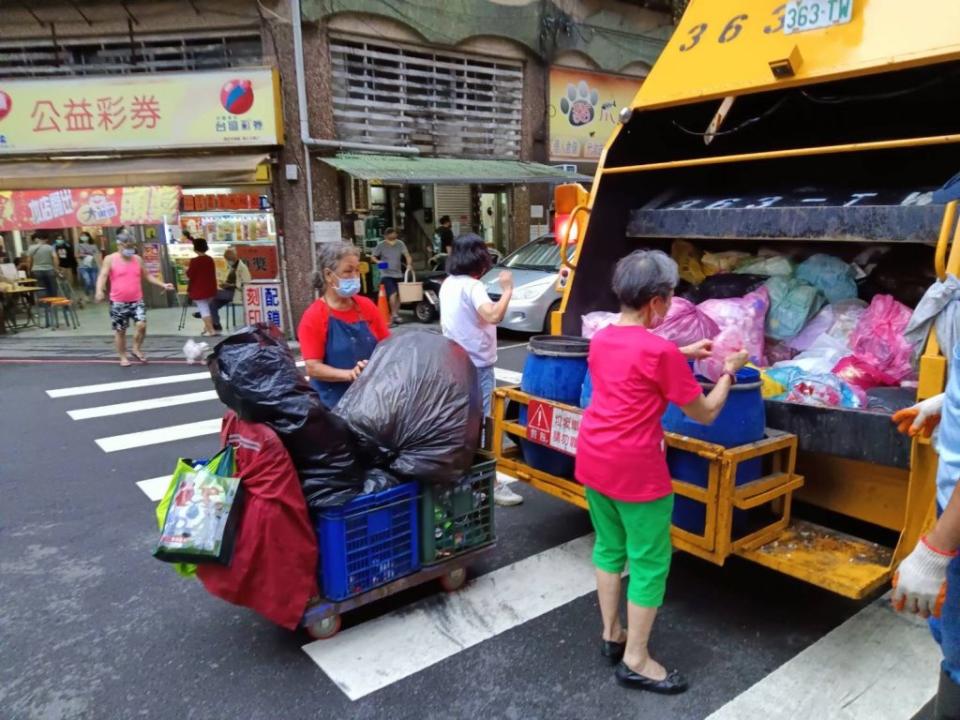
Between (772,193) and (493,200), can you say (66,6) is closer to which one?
(493,200)

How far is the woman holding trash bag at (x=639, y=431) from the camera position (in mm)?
2492

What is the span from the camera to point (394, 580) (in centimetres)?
312

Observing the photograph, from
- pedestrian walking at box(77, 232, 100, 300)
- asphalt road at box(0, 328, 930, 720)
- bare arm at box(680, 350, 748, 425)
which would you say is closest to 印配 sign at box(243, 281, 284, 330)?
pedestrian walking at box(77, 232, 100, 300)

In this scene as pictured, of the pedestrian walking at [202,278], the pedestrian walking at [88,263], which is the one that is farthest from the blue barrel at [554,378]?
the pedestrian walking at [88,263]

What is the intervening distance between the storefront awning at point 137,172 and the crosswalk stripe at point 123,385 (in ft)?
12.5

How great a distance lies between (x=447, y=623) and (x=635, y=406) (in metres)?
1.36

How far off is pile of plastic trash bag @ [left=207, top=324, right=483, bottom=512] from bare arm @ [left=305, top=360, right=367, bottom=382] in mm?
364

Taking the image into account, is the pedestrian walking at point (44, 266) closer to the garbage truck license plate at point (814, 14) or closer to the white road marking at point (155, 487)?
the white road marking at point (155, 487)

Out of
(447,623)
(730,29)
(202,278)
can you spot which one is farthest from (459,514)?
(202,278)

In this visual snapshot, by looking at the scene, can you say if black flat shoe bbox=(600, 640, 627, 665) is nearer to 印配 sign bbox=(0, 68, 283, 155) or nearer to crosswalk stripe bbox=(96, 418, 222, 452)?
crosswalk stripe bbox=(96, 418, 222, 452)

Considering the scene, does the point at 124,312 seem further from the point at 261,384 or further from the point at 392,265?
the point at 261,384

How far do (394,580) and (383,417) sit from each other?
2.33ft

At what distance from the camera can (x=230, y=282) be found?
12.1 metres

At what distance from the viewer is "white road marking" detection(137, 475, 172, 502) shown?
15.9ft
